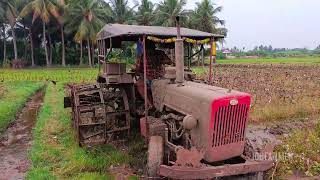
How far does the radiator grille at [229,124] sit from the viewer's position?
17.3 ft

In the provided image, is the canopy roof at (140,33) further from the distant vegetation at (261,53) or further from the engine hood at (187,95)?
the distant vegetation at (261,53)

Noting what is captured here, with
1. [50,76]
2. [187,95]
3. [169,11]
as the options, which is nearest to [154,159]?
[187,95]

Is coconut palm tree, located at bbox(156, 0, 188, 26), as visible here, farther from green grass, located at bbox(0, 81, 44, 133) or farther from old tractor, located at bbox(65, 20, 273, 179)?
old tractor, located at bbox(65, 20, 273, 179)

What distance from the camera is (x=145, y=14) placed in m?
40.5

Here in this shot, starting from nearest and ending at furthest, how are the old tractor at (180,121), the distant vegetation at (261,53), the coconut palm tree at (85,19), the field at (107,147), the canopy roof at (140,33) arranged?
the old tractor at (180,121)
the field at (107,147)
the canopy roof at (140,33)
the coconut palm tree at (85,19)
the distant vegetation at (261,53)

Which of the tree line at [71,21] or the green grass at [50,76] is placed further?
the tree line at [71,21]

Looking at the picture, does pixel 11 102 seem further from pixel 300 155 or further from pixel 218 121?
pixel 300 155

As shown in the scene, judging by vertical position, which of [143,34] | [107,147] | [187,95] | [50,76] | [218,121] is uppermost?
[143,34]

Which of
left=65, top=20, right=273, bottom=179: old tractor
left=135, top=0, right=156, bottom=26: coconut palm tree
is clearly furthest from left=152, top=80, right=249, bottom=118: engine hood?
left=135, top=0, right=156, bottom=26: coconut palm tree

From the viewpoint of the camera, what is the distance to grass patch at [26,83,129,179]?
6.49m

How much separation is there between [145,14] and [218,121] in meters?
36.4

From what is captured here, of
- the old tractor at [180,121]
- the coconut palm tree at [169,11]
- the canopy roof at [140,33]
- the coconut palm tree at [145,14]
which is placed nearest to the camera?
the old tractor at [180,121]

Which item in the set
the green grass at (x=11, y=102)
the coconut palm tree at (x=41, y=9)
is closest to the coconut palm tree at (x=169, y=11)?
the coconut palm tree at (x=41, y=9)

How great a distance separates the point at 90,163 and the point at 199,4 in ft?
120
